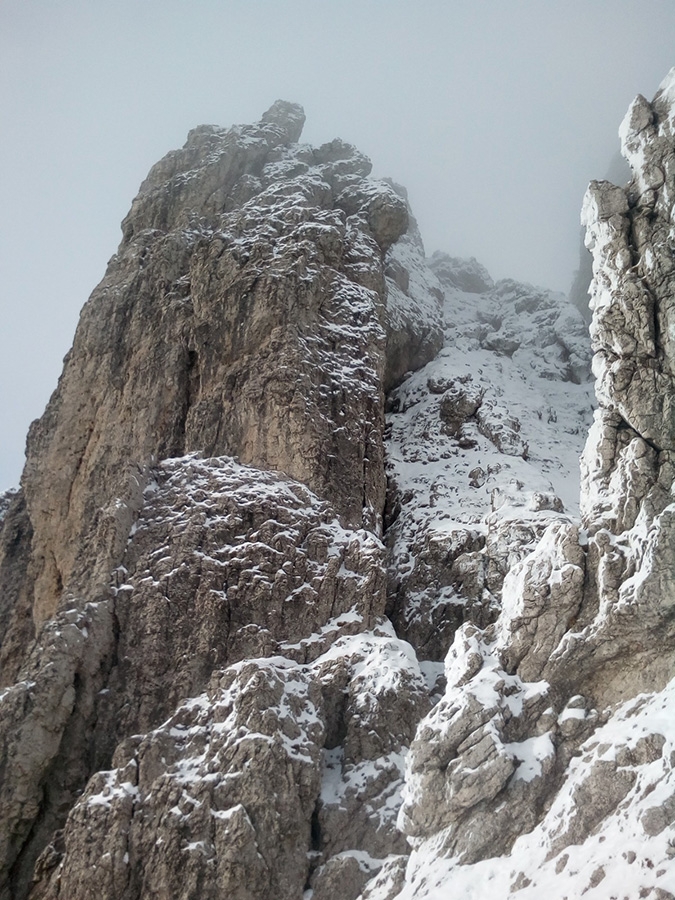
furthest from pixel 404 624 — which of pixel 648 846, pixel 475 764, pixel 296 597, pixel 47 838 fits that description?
pixel 648 846

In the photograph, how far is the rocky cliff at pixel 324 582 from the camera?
22.3m

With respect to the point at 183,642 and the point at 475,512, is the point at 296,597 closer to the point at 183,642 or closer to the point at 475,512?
the point at 183,642

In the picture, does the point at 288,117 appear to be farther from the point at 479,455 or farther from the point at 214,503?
the point at 214,503

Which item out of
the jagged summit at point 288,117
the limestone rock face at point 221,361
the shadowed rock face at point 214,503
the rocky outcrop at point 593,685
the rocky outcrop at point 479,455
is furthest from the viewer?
the jagged summit at point 288,117

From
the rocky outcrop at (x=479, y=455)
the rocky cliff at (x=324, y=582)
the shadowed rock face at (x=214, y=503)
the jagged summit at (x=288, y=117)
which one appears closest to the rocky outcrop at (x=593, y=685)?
the rocky cliff at (x=324, y=582)

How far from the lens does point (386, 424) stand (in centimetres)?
4912

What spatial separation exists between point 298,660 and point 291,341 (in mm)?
16556

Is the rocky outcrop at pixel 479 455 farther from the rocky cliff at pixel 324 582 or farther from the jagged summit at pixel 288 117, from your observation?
the jagged summit at pixel 288 117

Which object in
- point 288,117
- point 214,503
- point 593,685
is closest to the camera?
point 593,685

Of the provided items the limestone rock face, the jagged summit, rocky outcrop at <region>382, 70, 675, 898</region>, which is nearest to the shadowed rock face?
the limestone rock face

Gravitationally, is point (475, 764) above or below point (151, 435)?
below

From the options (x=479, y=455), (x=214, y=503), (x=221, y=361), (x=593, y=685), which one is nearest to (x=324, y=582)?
(x=214, y=503)

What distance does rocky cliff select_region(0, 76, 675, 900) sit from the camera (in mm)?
22266

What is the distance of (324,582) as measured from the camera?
33562 mm
